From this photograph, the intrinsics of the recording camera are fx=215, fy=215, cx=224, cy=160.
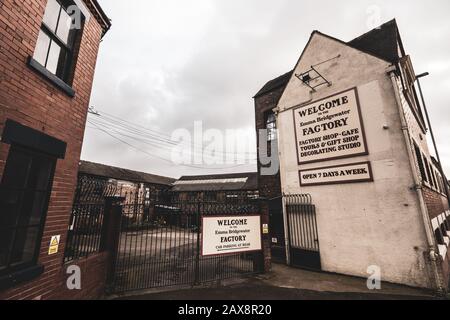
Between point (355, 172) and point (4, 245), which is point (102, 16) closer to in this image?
point (4, 245)

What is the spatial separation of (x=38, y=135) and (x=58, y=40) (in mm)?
2165

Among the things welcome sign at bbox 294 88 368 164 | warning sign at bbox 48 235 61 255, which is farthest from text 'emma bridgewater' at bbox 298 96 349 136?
warning sign at bbox 48 235 61 255

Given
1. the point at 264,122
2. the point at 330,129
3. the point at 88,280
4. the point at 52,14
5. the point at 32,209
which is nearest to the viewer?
the point at 32,209

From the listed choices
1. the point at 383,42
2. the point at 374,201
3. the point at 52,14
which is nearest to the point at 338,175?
the point at 374,201

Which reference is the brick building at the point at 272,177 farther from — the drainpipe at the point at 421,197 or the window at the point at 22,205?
the window at the point at 22,205

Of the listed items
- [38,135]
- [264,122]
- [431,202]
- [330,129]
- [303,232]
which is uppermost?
[264,122]

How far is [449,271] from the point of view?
718 cm

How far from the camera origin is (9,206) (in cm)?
318

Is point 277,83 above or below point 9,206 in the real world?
above

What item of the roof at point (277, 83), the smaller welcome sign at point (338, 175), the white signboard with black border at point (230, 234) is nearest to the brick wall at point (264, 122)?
the roof at point (277, 83)
